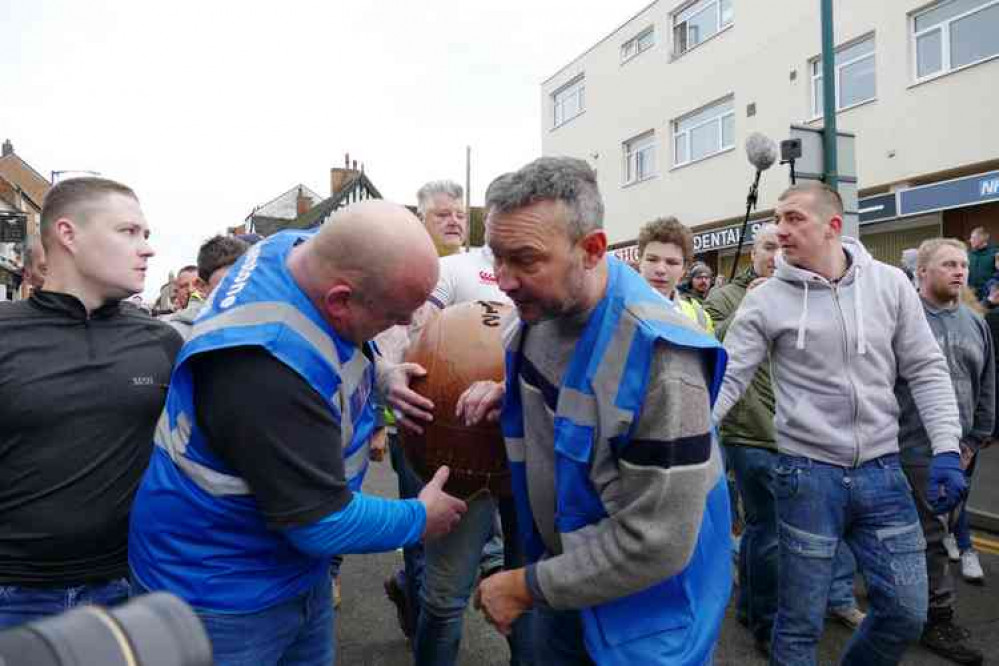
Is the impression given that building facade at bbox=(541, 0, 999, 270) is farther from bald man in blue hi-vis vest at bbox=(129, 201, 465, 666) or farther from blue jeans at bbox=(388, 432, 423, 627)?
bald man in blue hi-vis vest at bbox=(129, 201, 465, 666)

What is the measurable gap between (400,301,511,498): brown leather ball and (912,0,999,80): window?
16.4 meters

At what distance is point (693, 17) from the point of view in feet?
74.9

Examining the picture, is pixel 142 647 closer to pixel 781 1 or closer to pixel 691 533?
pixel 691 533

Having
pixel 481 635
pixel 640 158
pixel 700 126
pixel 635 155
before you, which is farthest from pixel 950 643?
pixel 635 155

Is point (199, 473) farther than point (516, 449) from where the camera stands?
No

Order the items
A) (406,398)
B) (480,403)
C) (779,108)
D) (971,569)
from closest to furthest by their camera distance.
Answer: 1. (480,403)
2. (406,398)
3. (971,569)
4. (779,108)

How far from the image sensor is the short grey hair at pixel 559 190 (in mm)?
1855

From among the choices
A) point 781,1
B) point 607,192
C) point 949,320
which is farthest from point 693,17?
point 949,320

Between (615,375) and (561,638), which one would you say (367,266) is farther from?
(561,638)

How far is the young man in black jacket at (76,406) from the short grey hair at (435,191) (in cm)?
218

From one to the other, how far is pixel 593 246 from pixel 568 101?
2938 centimetres

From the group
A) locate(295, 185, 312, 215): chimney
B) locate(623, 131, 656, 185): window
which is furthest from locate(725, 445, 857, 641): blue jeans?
locate(295, 185, 312, 215): chimney

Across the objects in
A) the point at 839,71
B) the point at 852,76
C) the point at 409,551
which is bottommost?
the point at 409,551

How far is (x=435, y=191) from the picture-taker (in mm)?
4539
